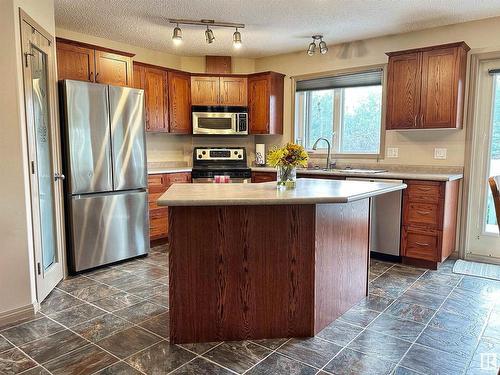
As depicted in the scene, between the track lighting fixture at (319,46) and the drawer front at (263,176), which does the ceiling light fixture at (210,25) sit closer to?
the track lighting fixture at (319,46)

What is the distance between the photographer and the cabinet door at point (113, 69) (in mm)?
3906

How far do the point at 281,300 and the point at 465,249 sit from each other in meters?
2.70

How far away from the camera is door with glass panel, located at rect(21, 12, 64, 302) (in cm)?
277

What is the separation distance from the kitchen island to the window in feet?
8.10

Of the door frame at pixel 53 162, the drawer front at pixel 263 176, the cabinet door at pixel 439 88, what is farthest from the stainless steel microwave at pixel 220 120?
the cabinet door at pixel 439 88

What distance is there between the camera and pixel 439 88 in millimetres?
3781

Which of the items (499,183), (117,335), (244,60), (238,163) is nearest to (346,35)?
(244,60)

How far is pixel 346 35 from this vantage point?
14.5 feet

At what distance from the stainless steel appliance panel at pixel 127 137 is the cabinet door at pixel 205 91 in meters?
1.36

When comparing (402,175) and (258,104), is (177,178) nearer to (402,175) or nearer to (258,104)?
(258,104)

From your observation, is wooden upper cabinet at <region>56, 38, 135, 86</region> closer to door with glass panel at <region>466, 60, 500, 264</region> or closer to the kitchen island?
the kitchen island

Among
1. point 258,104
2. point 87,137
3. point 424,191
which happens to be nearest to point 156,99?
point 258,104

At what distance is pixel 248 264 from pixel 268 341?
502mm

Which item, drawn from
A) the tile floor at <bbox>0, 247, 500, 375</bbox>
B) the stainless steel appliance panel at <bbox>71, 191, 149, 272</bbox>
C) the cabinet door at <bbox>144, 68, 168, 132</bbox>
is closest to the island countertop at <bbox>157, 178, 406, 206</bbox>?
the tile floor at <bbox>0, 247, 500, 375</bbox>
